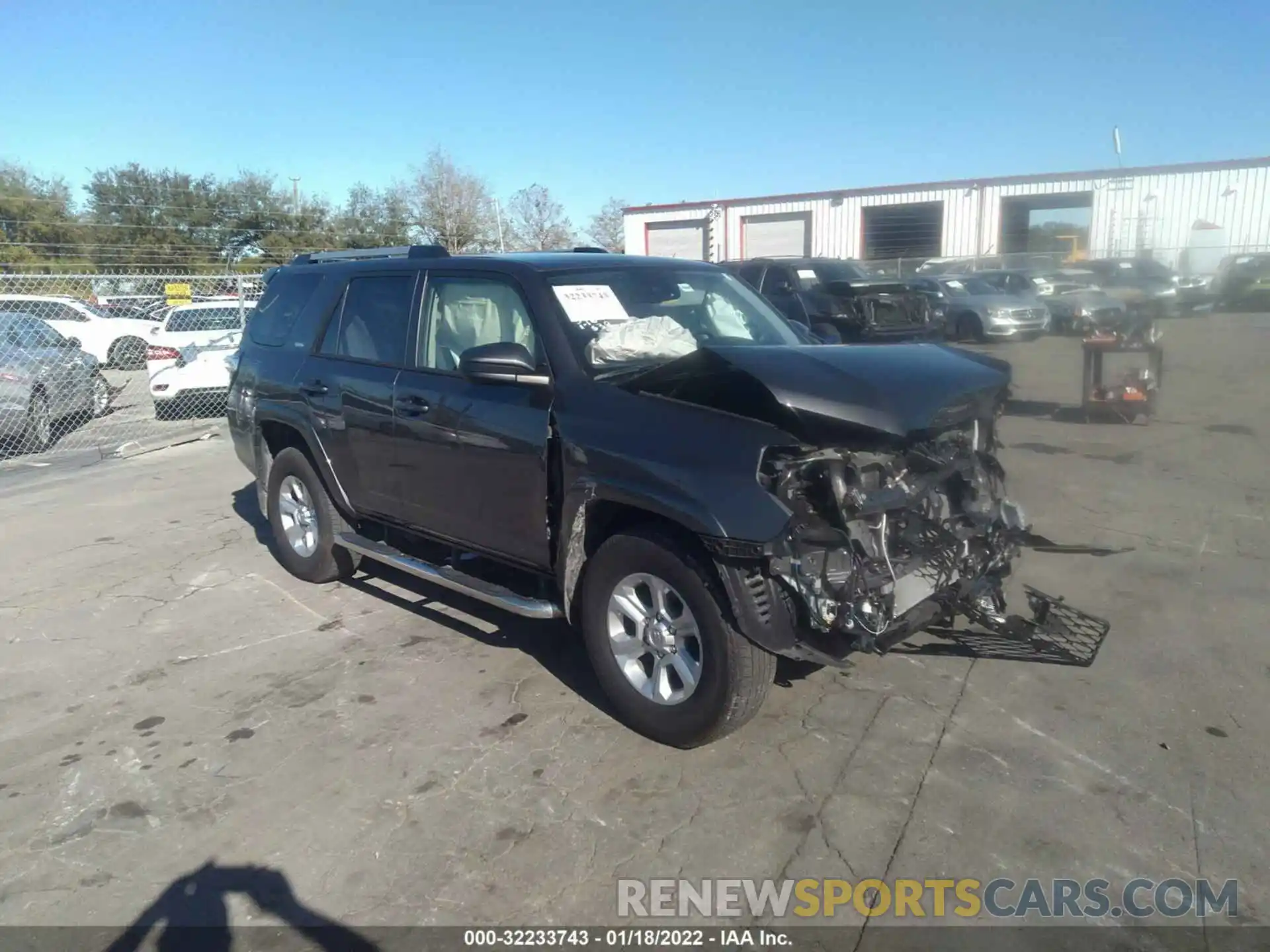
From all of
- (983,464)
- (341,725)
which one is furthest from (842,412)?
(341,725)

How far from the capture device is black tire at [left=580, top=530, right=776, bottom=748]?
3.47m

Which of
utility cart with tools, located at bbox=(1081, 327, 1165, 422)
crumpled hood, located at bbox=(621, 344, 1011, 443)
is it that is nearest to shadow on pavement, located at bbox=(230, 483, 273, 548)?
crumpled hood, located at bbox=(621, 344, 1011, 443)

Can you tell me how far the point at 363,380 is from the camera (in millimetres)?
5227

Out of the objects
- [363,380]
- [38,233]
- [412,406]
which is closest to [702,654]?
[412,406]

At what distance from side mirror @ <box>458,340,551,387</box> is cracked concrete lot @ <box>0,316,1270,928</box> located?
149 centimetres

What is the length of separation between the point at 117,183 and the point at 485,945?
→ 42558 mm

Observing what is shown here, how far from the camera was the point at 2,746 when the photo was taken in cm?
410

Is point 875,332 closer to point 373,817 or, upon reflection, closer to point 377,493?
point 377,493

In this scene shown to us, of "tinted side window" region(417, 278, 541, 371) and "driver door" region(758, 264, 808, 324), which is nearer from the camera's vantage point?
"tinted side window" region(417, 278, 541, 371)

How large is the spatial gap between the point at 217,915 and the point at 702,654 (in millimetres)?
1855

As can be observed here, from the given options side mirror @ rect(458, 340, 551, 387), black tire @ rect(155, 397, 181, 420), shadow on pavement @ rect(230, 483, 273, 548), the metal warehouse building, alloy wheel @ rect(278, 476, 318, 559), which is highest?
the metal warehouse building

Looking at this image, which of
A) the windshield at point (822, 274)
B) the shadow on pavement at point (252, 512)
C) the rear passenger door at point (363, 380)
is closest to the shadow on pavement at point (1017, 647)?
the rear passenger door at point (363, 380)

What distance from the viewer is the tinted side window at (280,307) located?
5.99m

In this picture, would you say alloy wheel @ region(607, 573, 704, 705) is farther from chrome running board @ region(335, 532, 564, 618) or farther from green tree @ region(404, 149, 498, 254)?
green tree @ region(404, 149, 498, 254)
